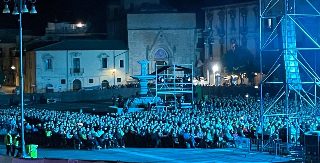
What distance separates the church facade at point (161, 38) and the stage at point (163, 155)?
51970 millimetres

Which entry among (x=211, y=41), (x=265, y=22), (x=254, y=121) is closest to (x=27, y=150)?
(x=254, y=121)

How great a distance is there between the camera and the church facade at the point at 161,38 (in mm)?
81250

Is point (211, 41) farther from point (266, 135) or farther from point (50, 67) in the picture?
point (266, 135)

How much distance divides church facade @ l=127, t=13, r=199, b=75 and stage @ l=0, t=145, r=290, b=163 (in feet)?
171

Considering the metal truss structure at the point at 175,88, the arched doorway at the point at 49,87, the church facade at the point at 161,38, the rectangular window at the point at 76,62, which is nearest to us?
the metal truss structure at the point at 175,88

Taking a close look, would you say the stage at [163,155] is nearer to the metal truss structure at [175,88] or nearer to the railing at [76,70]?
the metal truss structure at [175,88]

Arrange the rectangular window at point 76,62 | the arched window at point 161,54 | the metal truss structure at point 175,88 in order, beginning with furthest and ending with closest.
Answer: the arched window at point 161,54 < the rectangular window at point 76,62 < the metal truss structure at point 175,88

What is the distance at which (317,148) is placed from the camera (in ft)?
71.8

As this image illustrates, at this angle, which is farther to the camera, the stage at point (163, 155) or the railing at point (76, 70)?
the railing at point (76, 70)

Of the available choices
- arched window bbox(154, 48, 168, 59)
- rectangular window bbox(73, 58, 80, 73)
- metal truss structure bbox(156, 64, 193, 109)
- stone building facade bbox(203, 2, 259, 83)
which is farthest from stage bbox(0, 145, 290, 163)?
arched window bbox(154, 48, 168, 59)

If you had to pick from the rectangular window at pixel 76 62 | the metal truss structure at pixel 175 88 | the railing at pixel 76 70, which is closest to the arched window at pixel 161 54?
A: the railing at pixel 76 70

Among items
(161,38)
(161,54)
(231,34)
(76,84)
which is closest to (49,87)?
(76,84)

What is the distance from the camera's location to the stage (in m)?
25.4

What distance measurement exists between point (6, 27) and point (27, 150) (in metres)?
75.9
